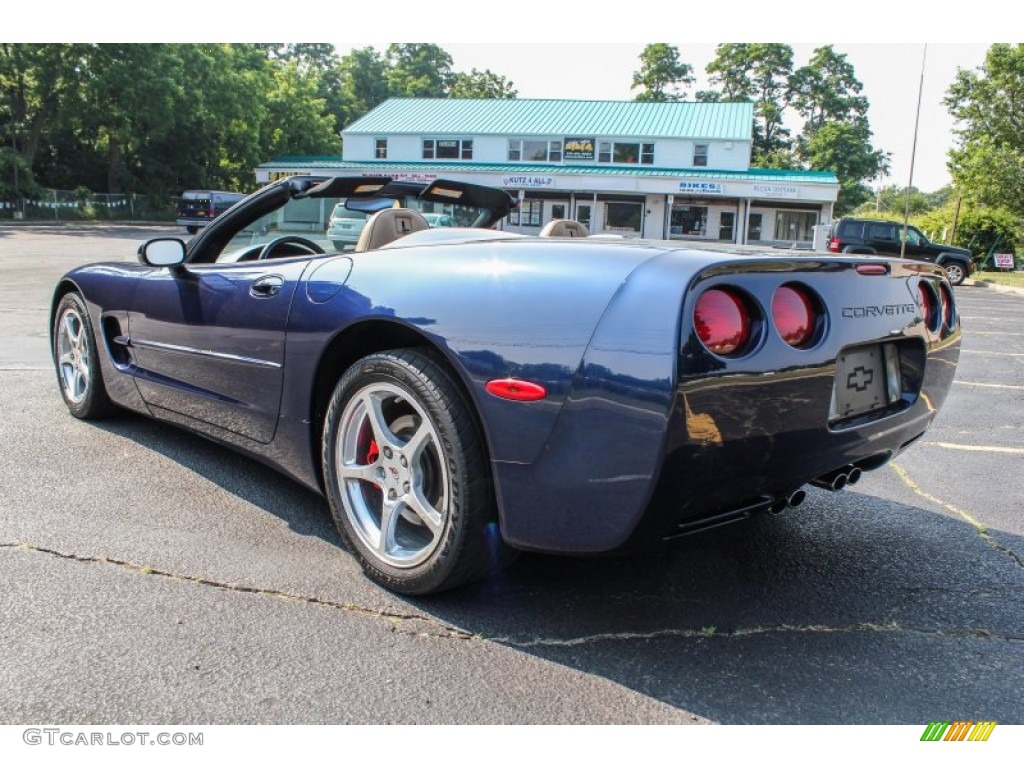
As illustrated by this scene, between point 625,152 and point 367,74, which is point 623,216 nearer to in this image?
point 625,152

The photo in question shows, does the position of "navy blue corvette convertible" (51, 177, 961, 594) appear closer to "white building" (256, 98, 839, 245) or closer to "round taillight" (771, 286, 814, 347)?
"round taillight" (771, 286, 814, 347)

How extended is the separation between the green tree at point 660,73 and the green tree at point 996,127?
47.7 m

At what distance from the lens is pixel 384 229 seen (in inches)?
126

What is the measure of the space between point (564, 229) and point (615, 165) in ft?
132

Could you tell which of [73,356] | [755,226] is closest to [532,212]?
[755,226]

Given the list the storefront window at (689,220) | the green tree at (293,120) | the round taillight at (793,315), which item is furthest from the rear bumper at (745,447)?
the green tree at (293,120)

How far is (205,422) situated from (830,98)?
8252 cm

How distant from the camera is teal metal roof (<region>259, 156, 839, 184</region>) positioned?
39.7 m

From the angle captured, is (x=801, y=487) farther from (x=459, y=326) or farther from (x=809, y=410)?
(x=459, y=326)

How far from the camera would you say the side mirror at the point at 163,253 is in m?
3.57

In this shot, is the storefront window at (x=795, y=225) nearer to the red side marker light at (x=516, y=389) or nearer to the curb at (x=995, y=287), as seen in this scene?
the curb at (x=995, y=287)

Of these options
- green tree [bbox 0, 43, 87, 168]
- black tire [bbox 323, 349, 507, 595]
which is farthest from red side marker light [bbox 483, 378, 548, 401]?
green tree [bbox 0, 43, 87, 168]

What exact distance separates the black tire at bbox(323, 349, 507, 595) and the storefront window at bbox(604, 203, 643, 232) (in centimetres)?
4126

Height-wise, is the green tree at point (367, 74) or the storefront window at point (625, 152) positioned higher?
the green tree at point (367, 74)
